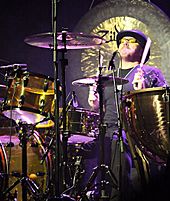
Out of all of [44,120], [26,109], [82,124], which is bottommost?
[82,124]

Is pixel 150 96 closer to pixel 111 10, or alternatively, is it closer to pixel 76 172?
pixel 76 172

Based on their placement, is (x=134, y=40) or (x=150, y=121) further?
(x=134, y=40)

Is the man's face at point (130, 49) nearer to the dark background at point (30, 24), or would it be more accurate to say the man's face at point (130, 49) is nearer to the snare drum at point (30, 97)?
the dark background at point (30, 24)

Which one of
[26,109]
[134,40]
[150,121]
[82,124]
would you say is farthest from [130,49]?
[150,121]

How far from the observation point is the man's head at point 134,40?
14.8 ft

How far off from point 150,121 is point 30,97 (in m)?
1.27

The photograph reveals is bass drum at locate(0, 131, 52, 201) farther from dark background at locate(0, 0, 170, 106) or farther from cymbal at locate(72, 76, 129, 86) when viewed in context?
dark background at locate(0, 0, 170, 106)

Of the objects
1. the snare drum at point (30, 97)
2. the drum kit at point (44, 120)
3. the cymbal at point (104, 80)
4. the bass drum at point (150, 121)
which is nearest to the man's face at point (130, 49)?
the drum kit at point (44, 120)

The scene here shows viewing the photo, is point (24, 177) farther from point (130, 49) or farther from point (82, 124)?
point (130, 49)

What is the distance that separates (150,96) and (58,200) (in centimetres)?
86

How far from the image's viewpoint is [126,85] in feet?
14.0

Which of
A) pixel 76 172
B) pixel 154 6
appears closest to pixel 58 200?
pixel 76 172

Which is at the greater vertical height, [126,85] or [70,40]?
[70,40]

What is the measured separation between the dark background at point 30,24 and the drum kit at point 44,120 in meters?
1.19
